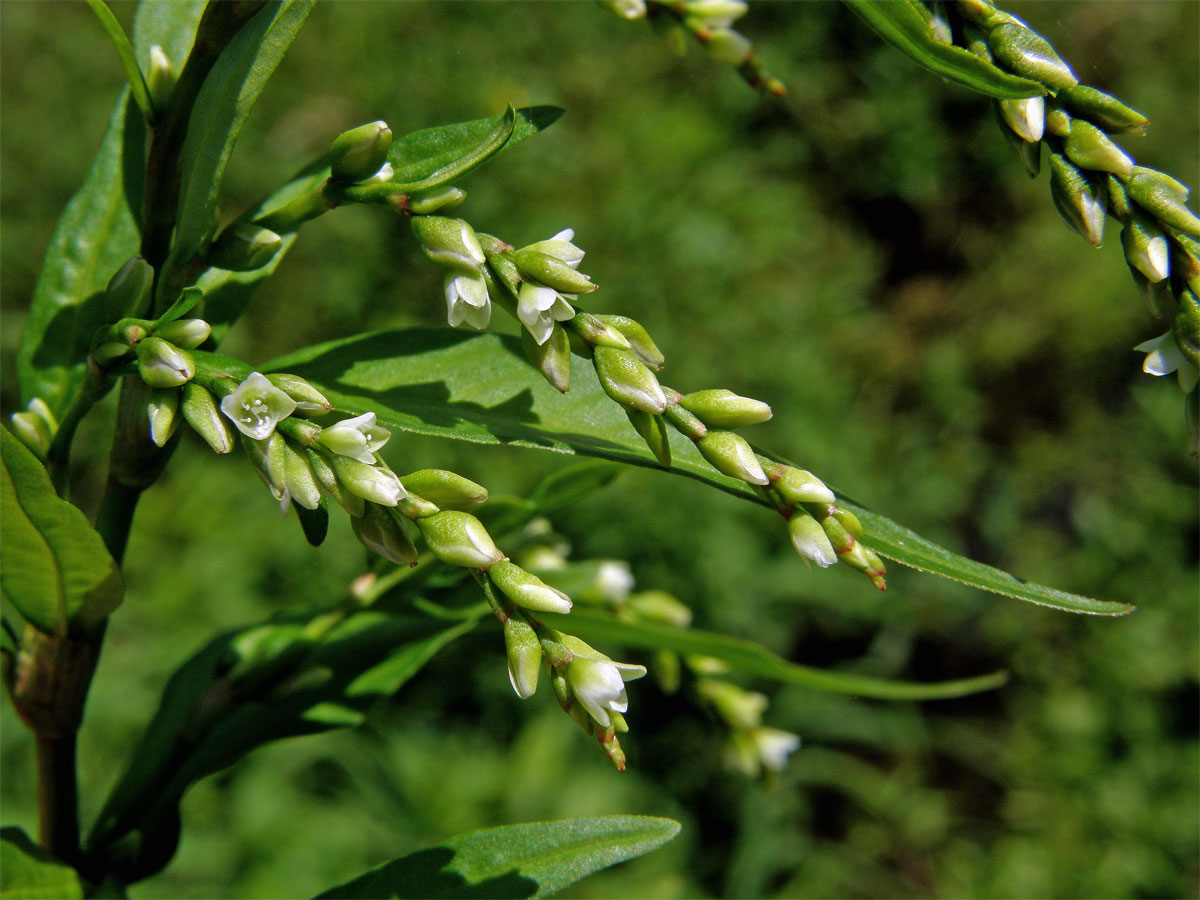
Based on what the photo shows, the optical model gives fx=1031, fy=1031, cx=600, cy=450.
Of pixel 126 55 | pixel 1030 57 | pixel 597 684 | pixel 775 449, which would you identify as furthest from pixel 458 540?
pixel 775 449

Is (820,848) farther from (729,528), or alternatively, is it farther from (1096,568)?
(1096,568)

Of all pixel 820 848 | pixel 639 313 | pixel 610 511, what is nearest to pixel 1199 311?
pixel 610 511

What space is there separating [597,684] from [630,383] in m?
0.24

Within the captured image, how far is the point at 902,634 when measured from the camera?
403 centimetres

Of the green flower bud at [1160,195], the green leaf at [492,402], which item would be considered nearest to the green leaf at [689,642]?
the green leaf at [492,402]

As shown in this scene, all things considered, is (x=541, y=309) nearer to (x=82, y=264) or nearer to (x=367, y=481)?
(x=367, y=481)

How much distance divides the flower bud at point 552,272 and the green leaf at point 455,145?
0.09 m

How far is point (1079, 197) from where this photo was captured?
0.89 m

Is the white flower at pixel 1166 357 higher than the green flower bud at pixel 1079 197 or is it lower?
lower

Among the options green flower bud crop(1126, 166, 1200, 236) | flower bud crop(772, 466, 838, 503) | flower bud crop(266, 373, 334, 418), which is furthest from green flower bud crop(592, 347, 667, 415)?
green flower bud crop(1126, 166, 1200, 236)

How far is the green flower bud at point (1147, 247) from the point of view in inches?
34.1

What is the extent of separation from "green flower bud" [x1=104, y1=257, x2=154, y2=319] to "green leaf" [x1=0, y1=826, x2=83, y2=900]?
543 millimetres

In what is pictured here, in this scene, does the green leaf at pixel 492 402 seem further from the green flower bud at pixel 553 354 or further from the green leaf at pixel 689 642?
the green leaf at pixel 689 642

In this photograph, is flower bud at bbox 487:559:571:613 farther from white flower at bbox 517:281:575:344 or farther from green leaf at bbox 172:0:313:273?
green leaf at bbox 172:0:313:273
